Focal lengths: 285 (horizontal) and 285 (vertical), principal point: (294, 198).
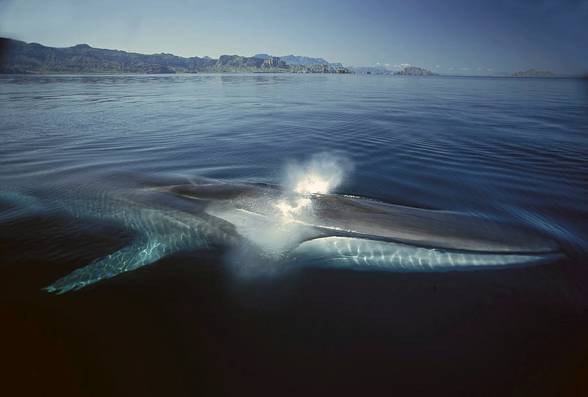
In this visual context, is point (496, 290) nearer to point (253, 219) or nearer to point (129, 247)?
point (253, 219)

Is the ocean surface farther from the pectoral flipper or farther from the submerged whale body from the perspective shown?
the submerged whale body

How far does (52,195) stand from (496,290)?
12036 mm

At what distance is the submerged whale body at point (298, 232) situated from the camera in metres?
5.96

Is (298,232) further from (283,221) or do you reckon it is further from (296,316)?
(296,316)

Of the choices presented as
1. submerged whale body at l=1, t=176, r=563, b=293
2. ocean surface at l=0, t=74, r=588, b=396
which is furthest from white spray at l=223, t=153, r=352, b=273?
ocean surface at l=0, t=74, r=588, b=396

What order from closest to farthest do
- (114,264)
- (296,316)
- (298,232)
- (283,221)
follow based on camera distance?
(296,316) → (114,264) → (298,232) → (283,221)

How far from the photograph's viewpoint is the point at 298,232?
6984 millimetres

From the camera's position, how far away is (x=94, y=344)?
4.22 meters

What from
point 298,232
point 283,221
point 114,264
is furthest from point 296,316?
point 114,264

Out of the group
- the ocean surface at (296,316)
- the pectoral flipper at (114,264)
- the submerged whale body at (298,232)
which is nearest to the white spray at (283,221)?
the submerged whale body at (298,232)

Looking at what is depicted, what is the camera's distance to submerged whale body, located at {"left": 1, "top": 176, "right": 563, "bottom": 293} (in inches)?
235

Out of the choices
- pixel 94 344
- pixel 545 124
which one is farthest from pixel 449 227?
pixel 545 124

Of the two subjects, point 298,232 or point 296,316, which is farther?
point 298,232

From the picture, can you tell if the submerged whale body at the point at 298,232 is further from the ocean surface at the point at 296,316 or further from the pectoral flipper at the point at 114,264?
the ocean surface at the point at 296,316
